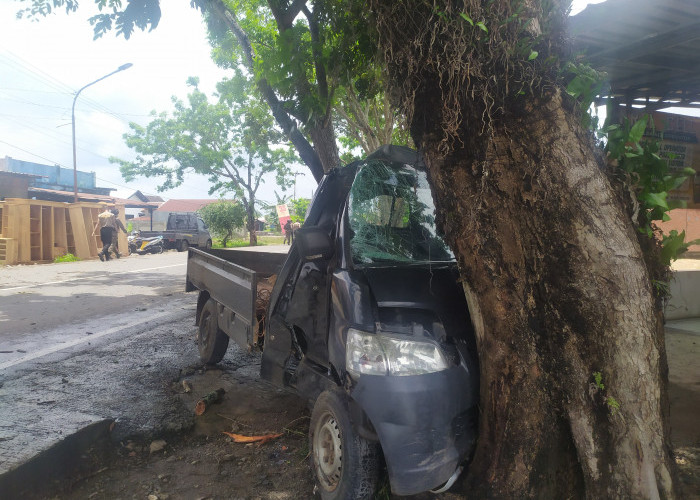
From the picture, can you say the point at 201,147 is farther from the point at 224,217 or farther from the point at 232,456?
the point at 232,456

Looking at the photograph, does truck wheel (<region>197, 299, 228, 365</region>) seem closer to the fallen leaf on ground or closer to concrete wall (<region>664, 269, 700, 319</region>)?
the fallen leaf on ground

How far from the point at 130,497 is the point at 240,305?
5.13 feet

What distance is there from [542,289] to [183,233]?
80.9 feet

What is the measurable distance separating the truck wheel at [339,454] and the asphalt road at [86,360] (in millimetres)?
1474

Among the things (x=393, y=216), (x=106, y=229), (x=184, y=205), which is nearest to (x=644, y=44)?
(x=393, y=216)

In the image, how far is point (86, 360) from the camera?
4879 mm

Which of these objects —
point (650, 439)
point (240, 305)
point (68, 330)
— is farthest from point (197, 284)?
point (650, 439)

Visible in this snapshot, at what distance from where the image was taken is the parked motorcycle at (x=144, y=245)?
21812 mm

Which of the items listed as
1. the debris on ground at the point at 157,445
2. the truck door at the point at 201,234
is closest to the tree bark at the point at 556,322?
the debris on ground at the point at 157,445

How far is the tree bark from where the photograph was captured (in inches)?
80.7

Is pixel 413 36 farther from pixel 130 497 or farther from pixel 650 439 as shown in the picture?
pixel 130 497

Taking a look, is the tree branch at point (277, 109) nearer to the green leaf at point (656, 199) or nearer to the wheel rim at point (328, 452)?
the wheel rim at point (328, 452)

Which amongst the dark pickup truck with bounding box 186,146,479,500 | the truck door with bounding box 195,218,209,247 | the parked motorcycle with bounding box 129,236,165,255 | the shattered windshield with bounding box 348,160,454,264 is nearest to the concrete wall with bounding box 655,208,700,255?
the shattered windshield with bounding box 348,160,454,264

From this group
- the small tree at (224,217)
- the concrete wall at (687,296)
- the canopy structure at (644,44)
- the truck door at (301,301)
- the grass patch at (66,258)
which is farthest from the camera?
the small tree at (224,217)
